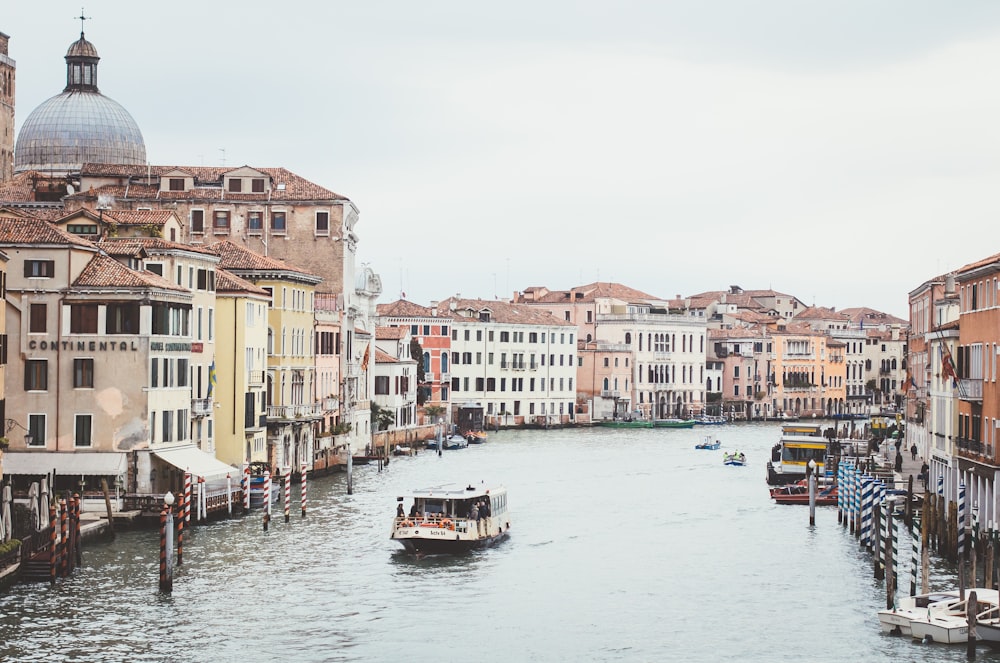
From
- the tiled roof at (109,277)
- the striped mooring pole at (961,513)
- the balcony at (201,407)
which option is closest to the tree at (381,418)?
the balcony at (201,407)

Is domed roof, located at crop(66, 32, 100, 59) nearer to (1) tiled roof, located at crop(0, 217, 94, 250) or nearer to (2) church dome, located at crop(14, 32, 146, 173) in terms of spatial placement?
(2) church dome, located at crop(14, 32, 146, 173)

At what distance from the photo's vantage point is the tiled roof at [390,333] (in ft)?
222

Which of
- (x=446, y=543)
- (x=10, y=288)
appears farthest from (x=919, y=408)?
(x=10, y=288)

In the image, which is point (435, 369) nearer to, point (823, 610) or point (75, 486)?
point (75, 486)

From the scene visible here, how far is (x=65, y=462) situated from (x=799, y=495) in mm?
17227

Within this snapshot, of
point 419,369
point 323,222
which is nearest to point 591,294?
point 419,369

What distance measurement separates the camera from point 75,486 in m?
32.9

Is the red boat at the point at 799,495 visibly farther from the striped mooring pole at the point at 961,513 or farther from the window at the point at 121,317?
the window at the point at 121,317

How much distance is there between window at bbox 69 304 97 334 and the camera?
33.0 metres

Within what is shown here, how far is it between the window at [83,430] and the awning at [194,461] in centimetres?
124

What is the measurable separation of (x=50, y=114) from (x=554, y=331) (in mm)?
33306

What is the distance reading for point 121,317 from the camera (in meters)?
33.3

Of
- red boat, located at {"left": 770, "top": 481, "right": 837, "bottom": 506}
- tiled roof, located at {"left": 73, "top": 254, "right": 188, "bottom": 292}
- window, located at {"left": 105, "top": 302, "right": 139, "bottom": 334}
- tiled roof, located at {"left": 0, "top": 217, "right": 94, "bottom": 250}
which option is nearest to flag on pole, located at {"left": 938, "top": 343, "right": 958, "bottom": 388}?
red boat, located at {"left": 770, "top": 481, "right": 837, "bottom": 506}

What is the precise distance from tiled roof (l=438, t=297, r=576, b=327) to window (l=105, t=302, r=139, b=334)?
158 feet
